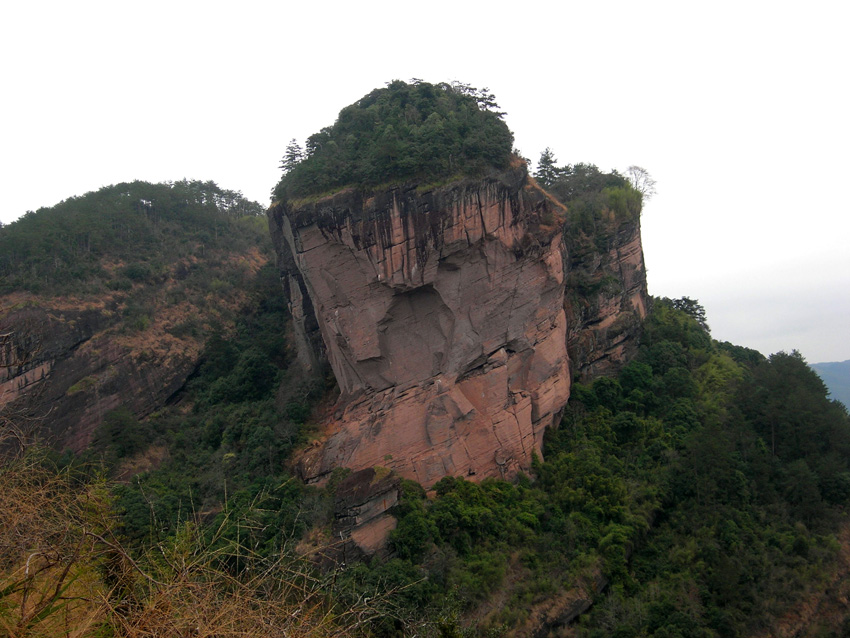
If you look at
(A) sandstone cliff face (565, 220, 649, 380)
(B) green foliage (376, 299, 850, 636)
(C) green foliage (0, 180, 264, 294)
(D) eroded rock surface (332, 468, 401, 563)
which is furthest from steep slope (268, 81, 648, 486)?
(C) green foliage (0, 180, 264, 294)

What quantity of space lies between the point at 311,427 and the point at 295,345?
23.0ft

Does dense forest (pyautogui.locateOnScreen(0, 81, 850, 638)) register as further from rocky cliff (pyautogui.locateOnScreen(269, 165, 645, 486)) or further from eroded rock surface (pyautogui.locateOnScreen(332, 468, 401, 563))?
rocky cliff (pyautogui.locateOnScreen(269, 165, 645, 486))

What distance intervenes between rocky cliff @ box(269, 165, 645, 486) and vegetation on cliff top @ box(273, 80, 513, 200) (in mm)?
928

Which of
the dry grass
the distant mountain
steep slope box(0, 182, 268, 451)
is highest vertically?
steep slope box(0, 182, 268, 451)

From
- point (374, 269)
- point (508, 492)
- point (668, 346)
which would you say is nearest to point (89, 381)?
point (374, 269)

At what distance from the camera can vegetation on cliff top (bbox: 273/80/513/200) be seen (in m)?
22.5

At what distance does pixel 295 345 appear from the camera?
2981 centimetres

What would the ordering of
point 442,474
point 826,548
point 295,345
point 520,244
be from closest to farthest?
point 826,548, point 442,474, point 520,244, point 295,345

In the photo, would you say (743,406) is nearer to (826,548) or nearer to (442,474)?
(826,548)

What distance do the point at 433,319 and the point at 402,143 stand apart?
704 cm

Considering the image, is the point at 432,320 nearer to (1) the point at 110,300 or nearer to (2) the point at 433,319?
(2) the point at 433,319

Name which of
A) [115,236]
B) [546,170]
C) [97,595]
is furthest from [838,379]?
[97,595]

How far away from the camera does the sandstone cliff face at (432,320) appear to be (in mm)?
21953

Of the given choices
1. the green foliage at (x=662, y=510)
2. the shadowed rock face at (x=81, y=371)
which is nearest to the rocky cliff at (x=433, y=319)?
the green foliage at (x=662, y=510)
